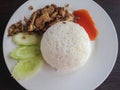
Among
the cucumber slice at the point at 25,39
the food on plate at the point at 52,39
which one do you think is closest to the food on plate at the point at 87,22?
the food on plate at the point at 52,39

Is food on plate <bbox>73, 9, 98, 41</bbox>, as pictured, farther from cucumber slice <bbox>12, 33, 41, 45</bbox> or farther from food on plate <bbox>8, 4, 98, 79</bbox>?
cucumber slice <bbox>12, 33, 41, 45</bbox>

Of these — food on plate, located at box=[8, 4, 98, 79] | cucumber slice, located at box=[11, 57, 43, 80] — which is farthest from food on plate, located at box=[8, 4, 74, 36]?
cucumber slice, located at box=[11, 57, 43, 80]

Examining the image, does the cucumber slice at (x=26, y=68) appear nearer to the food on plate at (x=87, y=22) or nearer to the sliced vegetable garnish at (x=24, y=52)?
the sliced vegetable garnish at (x=24, y=52)

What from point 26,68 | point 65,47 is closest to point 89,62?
point 65,47

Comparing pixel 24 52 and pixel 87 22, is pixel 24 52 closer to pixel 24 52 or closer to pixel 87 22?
pixel 24 52

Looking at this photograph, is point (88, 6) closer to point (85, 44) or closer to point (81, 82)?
point (85, 44)
